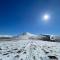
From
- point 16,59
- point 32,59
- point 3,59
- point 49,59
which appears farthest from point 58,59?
point 3,59

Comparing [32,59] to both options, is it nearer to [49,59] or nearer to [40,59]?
[40,59]

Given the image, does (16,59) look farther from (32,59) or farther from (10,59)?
(32,59)

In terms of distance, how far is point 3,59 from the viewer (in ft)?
20.1

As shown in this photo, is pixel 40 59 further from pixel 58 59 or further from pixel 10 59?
pixel 10 59

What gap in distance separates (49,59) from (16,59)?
2499mm

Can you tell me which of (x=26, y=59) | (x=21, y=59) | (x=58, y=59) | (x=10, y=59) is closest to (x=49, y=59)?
(x=58, y=59)

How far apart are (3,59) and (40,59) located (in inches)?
110

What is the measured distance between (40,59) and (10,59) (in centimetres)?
226

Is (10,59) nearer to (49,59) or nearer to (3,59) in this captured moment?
(3,59)

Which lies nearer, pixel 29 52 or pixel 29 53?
pixel 29 53

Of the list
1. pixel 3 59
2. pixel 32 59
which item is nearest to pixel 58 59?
pixel 32 59

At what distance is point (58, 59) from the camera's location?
615cm

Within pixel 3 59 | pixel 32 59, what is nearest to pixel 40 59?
pixel 32 59

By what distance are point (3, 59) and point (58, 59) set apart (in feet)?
13.6
